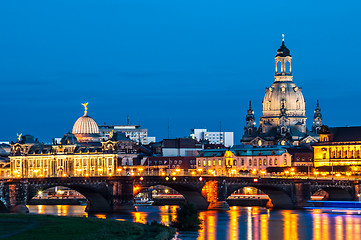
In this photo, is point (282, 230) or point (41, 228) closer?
point (41, 228)

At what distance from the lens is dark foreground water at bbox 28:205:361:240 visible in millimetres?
125750

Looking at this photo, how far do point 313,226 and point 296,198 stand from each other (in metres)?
41.9

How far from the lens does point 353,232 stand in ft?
425

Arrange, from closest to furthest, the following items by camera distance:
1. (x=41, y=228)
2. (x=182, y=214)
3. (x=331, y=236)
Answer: (x=41, y=228)
(x=331, y=236)
(x=182, y=214)

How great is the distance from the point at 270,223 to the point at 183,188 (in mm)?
37686

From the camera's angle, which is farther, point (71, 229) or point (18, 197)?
point (18, 197)

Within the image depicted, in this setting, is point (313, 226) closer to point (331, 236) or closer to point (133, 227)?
point (331, 236)

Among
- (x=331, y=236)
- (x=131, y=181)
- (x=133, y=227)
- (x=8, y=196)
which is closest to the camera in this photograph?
(x=133, y=227)

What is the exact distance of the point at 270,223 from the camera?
144250 mm

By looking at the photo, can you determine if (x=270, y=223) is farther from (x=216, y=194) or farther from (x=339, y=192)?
(x=339, y=192)

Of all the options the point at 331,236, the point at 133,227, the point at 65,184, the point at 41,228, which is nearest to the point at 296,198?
the point at 65,184

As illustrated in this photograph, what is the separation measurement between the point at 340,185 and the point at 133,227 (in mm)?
72118

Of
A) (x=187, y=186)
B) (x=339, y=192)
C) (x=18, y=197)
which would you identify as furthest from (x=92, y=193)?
(x=339, y=192)

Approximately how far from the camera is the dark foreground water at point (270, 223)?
4951 inches
